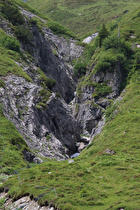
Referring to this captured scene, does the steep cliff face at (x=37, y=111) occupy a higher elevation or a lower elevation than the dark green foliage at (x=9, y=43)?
lower

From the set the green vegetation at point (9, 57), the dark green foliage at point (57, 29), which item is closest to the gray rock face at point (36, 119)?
the green vegetation at point (9, 57)

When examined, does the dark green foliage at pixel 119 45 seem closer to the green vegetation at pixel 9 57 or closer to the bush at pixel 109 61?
the bush at pixel 109 61

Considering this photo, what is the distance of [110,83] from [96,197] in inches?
2888

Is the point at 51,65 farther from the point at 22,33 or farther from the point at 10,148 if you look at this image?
the point at 10,148

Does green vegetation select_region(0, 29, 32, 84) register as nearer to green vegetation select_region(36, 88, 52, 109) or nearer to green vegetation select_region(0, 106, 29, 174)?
green vegetation select_region(36, 88, 52, 109)

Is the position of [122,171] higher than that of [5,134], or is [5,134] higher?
[5,134]

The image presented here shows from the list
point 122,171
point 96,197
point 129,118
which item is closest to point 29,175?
point 96,197

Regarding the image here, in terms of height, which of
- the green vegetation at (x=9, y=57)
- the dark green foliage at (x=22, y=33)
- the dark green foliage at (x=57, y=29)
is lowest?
the green vegetation at (x=9, y=57)

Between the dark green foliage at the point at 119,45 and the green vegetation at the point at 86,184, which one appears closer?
the green vegetation at the point at 86,184

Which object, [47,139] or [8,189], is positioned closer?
[8,189]

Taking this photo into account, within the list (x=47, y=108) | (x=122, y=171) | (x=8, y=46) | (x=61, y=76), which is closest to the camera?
(x=122, y=171)

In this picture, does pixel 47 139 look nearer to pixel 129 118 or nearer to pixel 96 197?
pixel 129 118

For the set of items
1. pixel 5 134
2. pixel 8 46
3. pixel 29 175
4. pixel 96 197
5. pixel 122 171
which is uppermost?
pixel 8 46

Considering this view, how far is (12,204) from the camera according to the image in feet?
50.2
